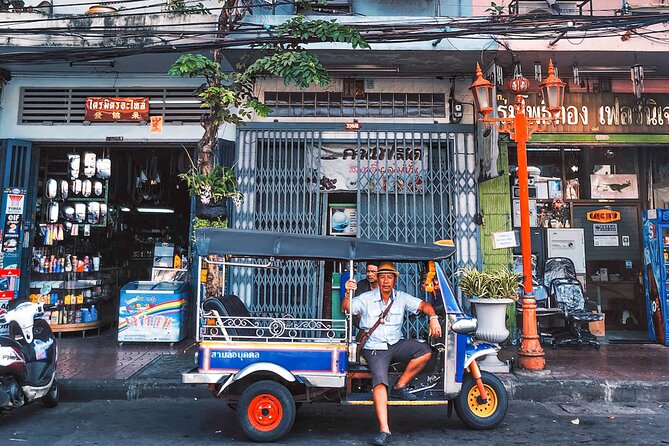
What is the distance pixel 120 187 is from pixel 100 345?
161 inches

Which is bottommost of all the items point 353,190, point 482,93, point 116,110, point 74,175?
point 353,190

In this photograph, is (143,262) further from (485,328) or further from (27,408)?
(485,328)

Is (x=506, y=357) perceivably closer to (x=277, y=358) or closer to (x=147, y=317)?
(x=277, y=358)

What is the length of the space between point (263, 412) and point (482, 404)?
81.1 inches

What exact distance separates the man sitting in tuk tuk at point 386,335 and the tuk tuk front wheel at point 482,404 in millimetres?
471

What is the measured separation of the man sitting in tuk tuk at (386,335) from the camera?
4340 mm

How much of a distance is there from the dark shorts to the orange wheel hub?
898 millimetres

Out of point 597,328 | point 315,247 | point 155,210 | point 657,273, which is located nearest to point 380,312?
point 315,247

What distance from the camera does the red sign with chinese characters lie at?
8.69 m

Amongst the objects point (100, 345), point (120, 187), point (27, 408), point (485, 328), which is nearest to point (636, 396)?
→ point (485, 328)

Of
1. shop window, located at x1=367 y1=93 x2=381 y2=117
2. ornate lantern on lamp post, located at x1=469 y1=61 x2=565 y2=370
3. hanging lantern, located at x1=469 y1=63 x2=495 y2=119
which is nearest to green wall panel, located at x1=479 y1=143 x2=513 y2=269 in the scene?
ornate lantern on lamp post, located at x1=469 y1=61 x2=565 y2=370

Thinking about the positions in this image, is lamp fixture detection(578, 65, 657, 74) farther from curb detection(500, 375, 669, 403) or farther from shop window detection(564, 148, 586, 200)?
curb detection(500, 375, 669, 403)

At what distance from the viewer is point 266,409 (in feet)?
14.3

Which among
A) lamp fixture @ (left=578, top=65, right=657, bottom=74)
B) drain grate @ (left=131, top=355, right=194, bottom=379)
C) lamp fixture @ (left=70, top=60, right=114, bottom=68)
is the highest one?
lamp fixture @ (left=70, top=60, right=114, bottom=68)
